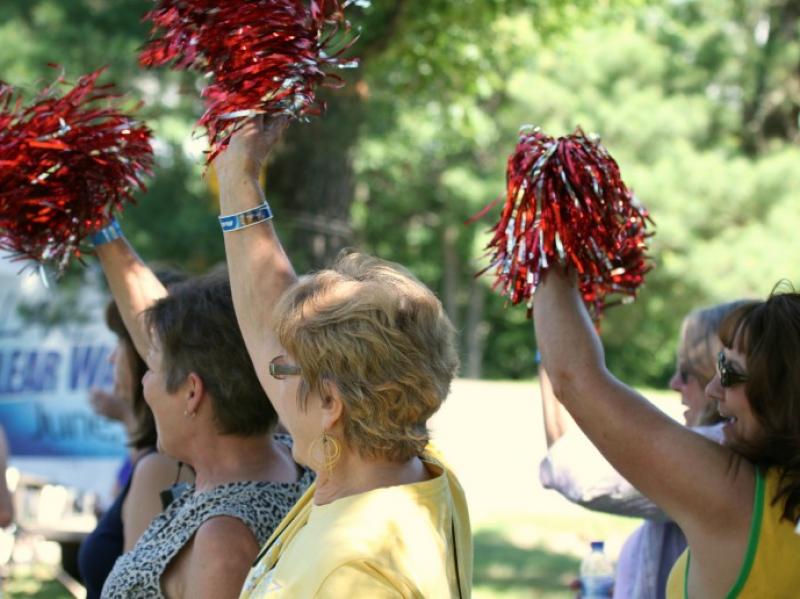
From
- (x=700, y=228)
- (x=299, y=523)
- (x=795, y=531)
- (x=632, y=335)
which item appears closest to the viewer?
(x=795, y=531)

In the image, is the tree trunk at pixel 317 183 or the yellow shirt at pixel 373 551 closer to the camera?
the yellow shirt at pixel 373 551

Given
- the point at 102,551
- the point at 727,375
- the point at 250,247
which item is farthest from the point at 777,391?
the point at 102,551

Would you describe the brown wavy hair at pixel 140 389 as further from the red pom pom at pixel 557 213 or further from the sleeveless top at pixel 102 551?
the red pom pom at pixel 557 213

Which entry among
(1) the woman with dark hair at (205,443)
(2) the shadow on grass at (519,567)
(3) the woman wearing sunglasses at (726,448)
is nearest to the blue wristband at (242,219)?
(1) the woman with dark hair at (205,443)

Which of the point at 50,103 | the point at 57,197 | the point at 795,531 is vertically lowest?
the point at 795,531

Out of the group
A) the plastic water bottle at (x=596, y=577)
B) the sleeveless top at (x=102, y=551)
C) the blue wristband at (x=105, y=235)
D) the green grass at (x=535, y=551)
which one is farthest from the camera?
the green grass at (x=535, y=551)

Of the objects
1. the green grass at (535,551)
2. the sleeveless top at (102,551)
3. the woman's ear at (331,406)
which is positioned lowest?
the green grass at (535,551)

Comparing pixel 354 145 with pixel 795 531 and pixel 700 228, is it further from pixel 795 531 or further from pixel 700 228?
pixel 700 228

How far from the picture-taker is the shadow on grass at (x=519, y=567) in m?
8.15

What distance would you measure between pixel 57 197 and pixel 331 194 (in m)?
5.72

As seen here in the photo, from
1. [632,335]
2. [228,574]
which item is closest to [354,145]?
[228,574]

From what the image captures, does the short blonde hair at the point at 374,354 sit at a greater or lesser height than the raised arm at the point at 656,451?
greater

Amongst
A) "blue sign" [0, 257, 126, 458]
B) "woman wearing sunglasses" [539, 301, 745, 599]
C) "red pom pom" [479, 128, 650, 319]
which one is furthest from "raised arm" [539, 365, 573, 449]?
"blue sign" [0, 257, 126, 458]

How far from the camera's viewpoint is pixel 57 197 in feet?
8.77
